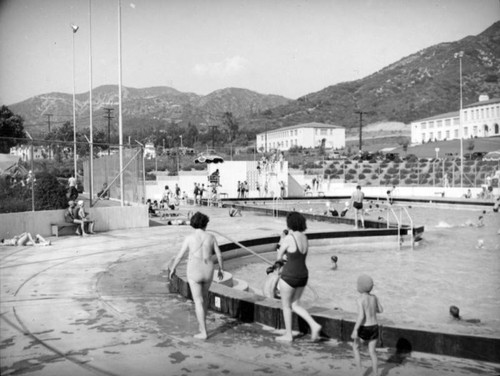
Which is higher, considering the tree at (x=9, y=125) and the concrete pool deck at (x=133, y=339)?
the tree at (x=9, y=125)

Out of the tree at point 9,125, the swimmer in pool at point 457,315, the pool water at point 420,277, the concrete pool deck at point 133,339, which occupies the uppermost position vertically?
the tree at point 9,125

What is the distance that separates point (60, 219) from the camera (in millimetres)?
18422

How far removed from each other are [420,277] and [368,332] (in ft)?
25.7

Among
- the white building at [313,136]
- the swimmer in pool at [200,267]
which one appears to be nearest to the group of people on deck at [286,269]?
the swimmer in pool at [200,267]

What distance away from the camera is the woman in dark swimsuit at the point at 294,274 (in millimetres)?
6711

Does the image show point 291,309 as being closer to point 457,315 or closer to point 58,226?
point 457,315

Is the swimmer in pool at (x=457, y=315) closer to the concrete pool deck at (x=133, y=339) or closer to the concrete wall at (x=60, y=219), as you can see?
the concrete pool deck at (x=133, y=339)

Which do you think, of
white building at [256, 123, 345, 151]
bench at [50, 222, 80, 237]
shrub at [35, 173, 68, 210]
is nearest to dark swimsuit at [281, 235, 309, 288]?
bench at [50, 222, 80, 237]

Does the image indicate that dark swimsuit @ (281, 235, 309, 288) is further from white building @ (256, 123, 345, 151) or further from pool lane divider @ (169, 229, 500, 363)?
white building @ (256, 123, 345, 151)

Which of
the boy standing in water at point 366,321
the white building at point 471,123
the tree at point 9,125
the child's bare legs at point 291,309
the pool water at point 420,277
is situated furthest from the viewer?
the white building at point 471,123

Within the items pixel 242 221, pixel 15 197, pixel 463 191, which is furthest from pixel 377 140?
pixel 15 197

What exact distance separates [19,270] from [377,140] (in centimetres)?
14791

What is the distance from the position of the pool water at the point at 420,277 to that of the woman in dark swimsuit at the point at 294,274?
1239 mm

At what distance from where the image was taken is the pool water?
9.54m
